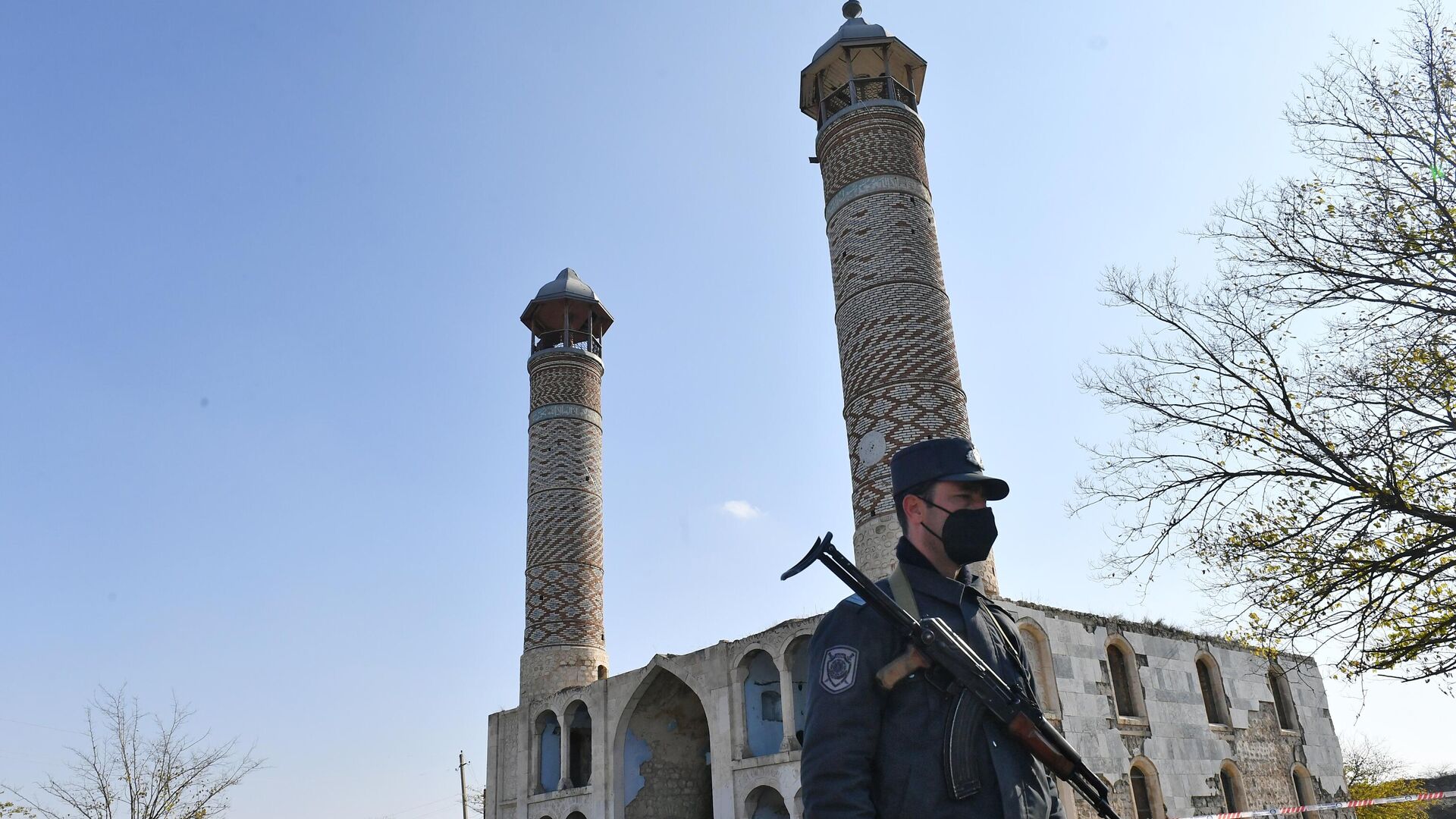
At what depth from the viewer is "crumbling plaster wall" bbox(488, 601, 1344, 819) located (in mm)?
12141

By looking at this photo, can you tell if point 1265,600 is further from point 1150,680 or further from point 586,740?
point 586,740

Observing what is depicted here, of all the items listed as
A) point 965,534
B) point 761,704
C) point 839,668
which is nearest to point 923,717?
point 839,668

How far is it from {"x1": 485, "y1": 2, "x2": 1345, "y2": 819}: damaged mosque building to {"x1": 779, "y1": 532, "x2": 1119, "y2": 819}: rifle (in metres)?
8.95

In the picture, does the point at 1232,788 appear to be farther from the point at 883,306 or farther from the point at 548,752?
the point at 548,752

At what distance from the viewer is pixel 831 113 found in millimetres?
15672

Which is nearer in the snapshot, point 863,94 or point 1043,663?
point 1043,663

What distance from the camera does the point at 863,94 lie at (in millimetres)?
15508

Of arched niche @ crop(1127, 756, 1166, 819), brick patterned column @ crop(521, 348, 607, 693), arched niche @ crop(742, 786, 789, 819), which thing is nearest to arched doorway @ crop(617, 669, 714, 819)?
brick patterned column @ crop(521, 348, 607, 693)

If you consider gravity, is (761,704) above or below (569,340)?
below

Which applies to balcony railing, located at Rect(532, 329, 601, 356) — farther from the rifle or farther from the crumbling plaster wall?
the rifle

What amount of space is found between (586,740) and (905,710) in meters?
17.0

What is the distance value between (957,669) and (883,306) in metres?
11.5

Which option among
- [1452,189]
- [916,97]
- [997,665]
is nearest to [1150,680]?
[1452,189]

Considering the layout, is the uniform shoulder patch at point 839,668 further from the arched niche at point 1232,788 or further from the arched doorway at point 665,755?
the arched doorway at point 665,755
